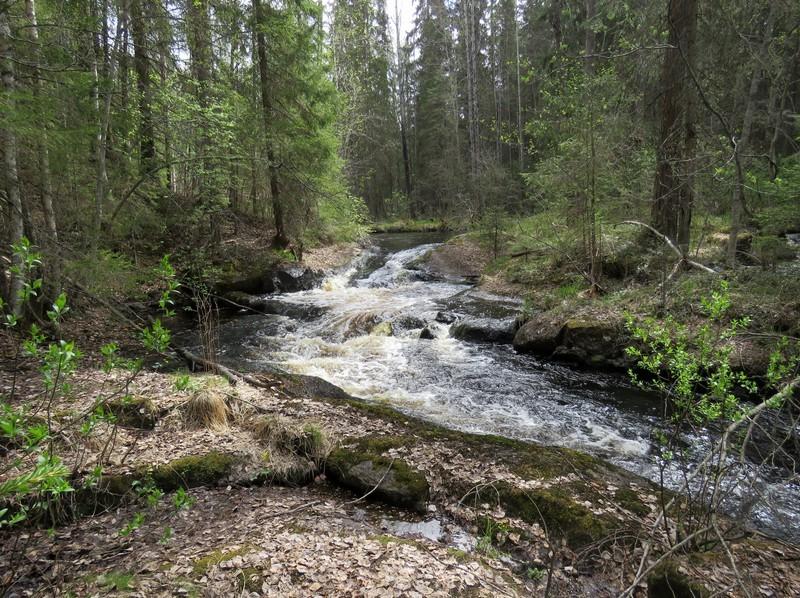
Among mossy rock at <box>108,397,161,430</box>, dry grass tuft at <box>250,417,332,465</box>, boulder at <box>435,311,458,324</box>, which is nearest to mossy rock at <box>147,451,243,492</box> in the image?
dry grass tuft at <box>250,417,332,465</box>

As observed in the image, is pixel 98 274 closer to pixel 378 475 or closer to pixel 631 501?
pixel 378 475

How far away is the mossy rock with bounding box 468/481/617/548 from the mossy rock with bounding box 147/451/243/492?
2598 mm

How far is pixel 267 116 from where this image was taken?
45.0 ft

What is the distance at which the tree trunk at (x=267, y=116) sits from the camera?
12719mm

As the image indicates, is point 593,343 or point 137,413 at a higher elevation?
point 137,413

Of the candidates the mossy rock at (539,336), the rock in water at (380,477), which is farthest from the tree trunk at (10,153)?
the mossy rock at (539,336)

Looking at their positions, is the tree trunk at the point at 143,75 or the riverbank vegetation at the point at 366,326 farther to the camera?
the tree trunk at the point at 143,75

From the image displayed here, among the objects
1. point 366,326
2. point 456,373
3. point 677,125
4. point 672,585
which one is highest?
point 677,125

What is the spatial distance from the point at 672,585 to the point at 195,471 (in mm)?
4150

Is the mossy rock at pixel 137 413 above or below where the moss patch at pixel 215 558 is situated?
above

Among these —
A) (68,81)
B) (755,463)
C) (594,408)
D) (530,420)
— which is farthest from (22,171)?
(755,463)

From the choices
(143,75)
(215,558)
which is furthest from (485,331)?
(143,75)

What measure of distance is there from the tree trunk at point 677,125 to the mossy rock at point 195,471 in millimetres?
8655

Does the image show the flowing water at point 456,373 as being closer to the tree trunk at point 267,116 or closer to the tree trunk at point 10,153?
the tree trunk at point 267,116
